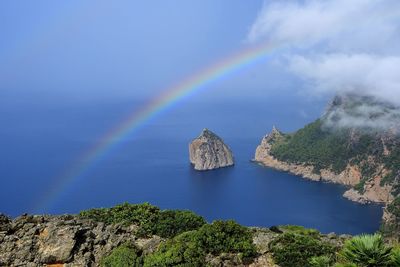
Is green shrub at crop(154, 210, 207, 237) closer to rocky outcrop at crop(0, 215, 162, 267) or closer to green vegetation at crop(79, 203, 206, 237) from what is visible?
green vegetation at crop(79, 203, 206, 237)

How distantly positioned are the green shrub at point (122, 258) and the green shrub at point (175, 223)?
175 inches

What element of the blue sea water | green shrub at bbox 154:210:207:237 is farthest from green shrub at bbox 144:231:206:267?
the blue sea water

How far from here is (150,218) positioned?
26.6 metres

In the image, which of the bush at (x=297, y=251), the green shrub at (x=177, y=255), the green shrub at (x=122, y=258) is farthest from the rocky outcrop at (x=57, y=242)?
the bush at (x=297, y=251)

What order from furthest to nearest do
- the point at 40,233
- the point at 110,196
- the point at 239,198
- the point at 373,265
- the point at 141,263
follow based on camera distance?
the point at 239,198, the point at 110,196, the point at 40,233, the point at 141,263, the point at 373,265

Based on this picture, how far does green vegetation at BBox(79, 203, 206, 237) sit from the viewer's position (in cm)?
2550

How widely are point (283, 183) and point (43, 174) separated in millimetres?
92005

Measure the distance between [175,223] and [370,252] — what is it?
1372cm

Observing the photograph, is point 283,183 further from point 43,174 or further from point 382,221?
point 43,174

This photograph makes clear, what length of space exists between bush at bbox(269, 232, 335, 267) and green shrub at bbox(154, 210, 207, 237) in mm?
5549

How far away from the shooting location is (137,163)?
7761 inches

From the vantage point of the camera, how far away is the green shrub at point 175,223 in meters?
25.5

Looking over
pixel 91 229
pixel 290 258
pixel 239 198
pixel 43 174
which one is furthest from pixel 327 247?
pixel 43 174

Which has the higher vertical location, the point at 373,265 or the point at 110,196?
the point at 373,265
